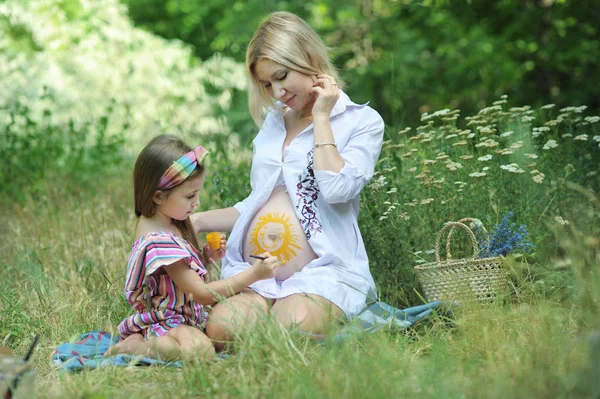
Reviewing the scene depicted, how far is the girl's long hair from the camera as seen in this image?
135 inches

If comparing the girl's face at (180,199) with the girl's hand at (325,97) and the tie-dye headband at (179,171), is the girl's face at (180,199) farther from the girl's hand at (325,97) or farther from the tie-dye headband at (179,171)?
the girl's hand at (325,97)

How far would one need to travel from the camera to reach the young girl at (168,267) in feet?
10.8

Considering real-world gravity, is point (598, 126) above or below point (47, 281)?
above

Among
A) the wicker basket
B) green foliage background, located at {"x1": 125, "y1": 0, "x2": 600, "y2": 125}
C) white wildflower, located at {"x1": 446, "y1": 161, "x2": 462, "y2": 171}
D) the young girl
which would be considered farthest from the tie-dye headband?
green foliage background, located at {"x1": 125, "y1": 0, "x2": 600, "y2": 125}

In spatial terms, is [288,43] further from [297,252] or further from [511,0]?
[511,0]

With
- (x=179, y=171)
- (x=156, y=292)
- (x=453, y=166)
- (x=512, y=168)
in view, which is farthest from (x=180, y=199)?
(x=512, y=168)

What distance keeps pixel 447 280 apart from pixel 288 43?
4.22 feet

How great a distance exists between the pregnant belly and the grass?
51cm

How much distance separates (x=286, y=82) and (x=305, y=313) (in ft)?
3.41

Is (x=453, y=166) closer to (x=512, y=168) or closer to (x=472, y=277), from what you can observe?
(x=512, y=168)

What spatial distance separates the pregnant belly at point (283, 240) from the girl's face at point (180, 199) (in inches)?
13.2

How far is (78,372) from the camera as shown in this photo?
320 cm

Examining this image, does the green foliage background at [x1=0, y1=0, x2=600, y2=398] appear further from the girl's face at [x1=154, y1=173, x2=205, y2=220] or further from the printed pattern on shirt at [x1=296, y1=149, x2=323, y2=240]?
the girl's face at [x1=154, y1=173, x2=205, y2=220]

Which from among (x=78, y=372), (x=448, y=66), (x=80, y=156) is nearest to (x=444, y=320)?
(x=78, y=372)
